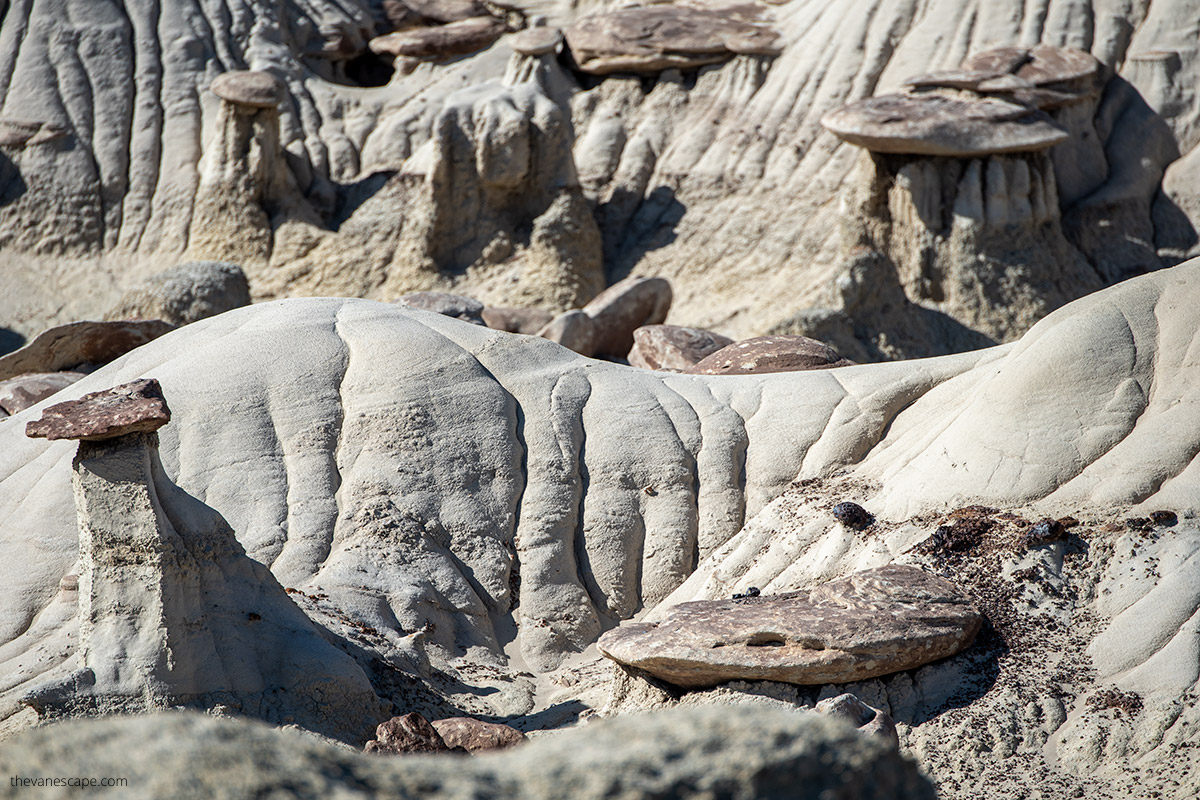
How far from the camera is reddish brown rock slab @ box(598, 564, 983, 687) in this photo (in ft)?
14.9

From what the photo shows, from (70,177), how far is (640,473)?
1200 cm

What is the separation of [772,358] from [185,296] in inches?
263

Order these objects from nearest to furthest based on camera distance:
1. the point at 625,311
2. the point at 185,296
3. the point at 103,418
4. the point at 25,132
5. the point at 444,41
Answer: the point at 103,418 < the point at 185,296 < the point at 625,311 < the point at 25,132 < the point at 444,41

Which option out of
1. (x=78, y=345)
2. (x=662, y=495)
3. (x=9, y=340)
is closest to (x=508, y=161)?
(x=78, y=345)

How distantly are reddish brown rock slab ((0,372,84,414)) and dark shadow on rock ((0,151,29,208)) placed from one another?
7.30 metres

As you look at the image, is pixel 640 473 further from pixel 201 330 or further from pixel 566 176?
pixel 566 176

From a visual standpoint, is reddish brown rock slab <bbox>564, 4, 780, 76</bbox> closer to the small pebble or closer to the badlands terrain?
the badlands terrain

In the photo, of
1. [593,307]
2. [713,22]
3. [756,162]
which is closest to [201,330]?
[593,307]

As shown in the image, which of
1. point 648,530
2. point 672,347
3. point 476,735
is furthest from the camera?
point 672,347

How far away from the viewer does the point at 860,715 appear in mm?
4246

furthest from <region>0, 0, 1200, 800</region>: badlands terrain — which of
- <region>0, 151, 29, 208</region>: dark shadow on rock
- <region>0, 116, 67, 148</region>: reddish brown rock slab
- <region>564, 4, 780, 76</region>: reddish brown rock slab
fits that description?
<region>0, 116, 67, 148</region>: reddish brown rock slab

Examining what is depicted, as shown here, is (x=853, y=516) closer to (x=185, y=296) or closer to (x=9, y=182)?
(x=185, y=296)

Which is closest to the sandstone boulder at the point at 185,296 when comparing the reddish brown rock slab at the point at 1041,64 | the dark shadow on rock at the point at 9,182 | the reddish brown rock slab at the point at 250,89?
the reddish brown rock slab at the point at 250,89

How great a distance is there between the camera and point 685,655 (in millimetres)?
4633
